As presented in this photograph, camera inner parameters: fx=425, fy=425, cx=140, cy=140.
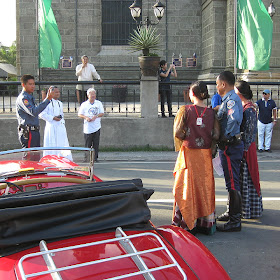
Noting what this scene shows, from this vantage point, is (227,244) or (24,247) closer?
(24,247)

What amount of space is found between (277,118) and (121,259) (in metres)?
11.7

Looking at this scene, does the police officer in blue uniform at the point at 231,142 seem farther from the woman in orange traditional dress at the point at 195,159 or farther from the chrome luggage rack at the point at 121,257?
the chrome luggage rack at the point at 121,257

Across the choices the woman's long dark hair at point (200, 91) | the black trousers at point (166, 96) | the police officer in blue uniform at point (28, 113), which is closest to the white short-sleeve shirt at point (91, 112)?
the black trousers at point (166, 96)

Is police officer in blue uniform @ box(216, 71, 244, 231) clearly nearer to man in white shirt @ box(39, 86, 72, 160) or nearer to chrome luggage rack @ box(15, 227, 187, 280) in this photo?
chrome luggage rack @ box(15, 227, 187, 280)

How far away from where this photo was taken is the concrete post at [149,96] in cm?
1330

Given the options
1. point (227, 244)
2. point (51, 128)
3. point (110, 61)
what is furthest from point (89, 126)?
point (110, 61)

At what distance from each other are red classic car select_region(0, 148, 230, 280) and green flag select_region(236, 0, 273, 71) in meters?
10.2

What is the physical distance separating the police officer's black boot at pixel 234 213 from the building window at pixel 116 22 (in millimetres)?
20292

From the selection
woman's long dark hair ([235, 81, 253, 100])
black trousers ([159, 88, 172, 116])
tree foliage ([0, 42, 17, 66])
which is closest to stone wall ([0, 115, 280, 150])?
black trousers ([159, 88, 172, 116])

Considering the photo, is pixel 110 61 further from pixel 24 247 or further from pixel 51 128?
pixel 24 247

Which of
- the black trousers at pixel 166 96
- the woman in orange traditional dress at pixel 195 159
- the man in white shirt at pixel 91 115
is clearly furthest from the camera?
the black trousers at pixel 166 96

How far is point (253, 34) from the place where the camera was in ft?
41.3

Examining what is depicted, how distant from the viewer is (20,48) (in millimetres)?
23766

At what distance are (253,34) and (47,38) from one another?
6.43 m
